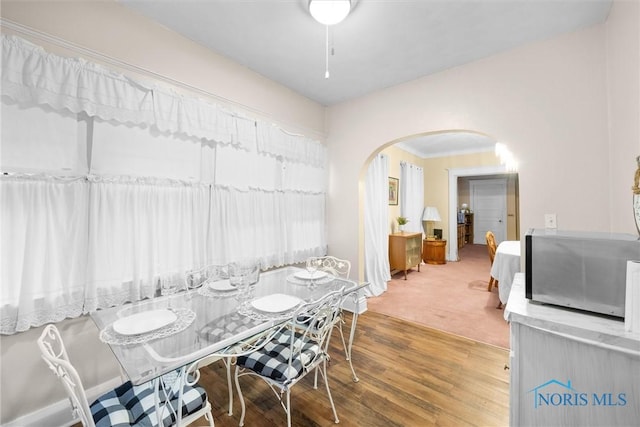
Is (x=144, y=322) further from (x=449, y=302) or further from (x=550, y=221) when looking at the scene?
(x=449, y=302)

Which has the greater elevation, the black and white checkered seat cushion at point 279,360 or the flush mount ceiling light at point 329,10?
the flush mount ceiling light at point 329,10

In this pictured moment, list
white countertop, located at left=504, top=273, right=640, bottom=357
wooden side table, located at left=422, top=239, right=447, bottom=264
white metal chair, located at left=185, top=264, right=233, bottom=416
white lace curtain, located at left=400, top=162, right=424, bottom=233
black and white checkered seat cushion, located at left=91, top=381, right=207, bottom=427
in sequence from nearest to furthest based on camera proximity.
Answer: white countertop, located at left=504, top=273, right=640, bottom=357 < black and white checkered seat cushion, located at left=91, top=381, right=207, bottom=427 < white metal chair, located at left=185, top=264, right=233, bottom=416 < white lace curtain, located at left=400, top=162, right=424, bottom=233 < wooden side table, located at left=422, top=239, right=447, bottom=264

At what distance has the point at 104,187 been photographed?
1.66m

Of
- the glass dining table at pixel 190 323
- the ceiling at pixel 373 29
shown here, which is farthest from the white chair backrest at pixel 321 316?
the ceiling at pixel 373 29

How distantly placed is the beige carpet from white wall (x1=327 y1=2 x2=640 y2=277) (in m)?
1.26

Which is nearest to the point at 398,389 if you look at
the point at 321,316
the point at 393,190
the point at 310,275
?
the point at 321,316

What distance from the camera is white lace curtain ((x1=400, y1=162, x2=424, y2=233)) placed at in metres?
5.43

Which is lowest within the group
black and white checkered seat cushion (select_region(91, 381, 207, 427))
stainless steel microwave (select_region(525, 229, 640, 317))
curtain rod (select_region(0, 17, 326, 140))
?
black and white checkered seat cushion (select_region(91, 381, 207, 427))

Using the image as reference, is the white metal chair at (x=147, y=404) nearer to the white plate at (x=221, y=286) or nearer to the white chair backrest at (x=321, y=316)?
the white chair backrest at (x=321, y=316)

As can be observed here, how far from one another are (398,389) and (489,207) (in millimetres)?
8287

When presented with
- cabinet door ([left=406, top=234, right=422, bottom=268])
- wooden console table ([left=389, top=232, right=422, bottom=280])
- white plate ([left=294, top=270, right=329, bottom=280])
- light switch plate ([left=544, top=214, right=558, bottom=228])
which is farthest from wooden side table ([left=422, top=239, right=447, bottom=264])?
white plate ([left=294, top=270, right=329, bottom=280])

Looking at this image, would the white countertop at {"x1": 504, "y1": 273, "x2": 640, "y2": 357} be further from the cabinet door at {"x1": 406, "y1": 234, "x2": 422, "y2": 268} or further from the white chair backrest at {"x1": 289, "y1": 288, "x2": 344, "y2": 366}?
the cabinet door at {"x1": 406, "y1": 234, "x2": 422, "y2": 268}

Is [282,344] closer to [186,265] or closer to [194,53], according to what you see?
[186,265]

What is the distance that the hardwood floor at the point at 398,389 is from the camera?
62.9 inches
